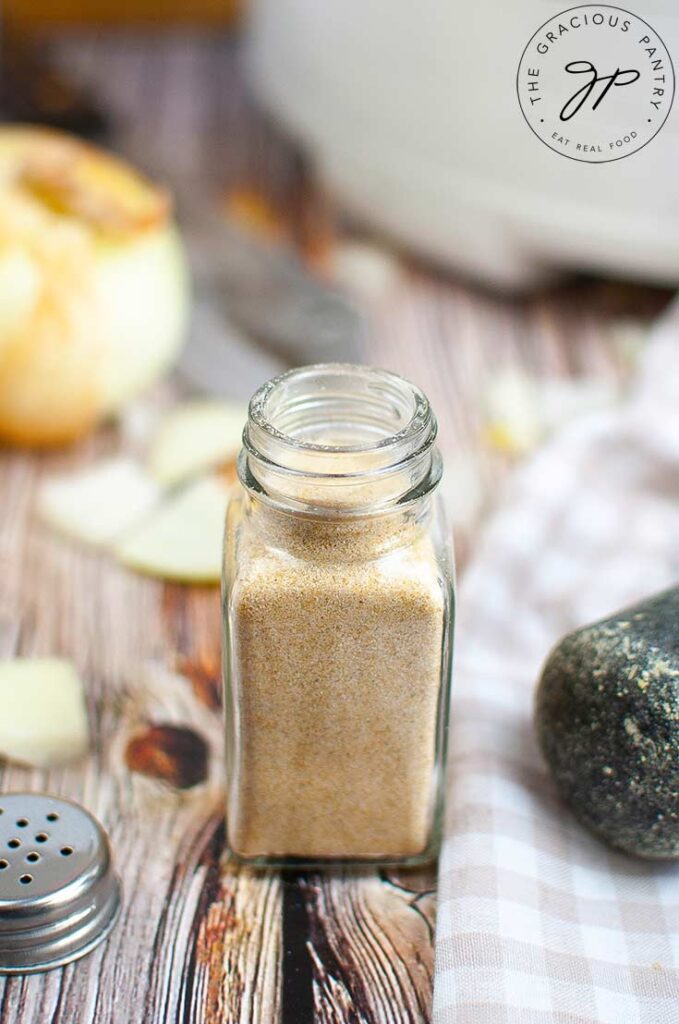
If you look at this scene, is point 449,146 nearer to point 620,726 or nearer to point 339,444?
point 339,444

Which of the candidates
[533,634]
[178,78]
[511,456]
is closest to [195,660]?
[533,634]

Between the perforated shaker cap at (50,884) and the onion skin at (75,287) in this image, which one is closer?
the perforated shaker cap at (50,884)

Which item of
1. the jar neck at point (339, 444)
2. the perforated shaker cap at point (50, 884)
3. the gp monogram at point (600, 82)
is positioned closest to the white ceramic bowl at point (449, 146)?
the gp monogram at point (600, 82)

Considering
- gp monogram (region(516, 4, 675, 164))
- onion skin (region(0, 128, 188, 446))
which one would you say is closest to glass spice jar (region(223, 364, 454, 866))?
gp monogram (region(516, 4, 675, 164))

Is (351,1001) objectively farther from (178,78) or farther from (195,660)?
(178,78)

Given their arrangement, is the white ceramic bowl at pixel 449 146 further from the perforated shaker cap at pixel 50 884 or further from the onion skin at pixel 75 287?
the perforated shaker cap at pixel 50 884

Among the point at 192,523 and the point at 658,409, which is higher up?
the point at 658,409
